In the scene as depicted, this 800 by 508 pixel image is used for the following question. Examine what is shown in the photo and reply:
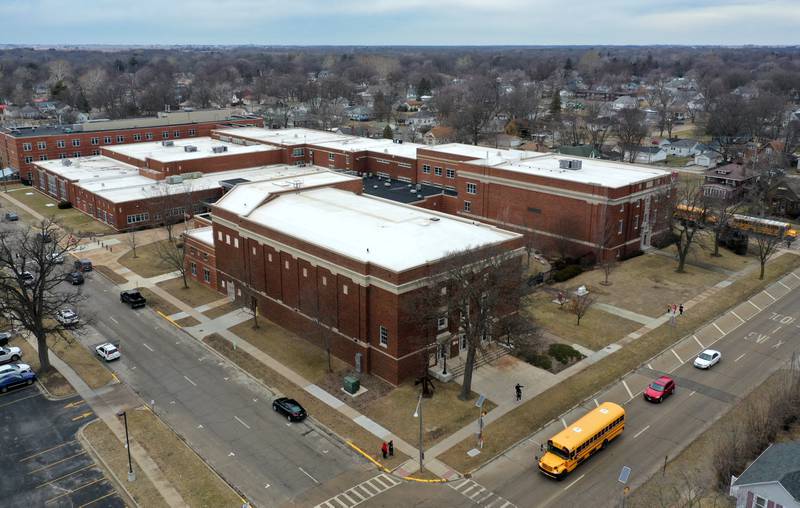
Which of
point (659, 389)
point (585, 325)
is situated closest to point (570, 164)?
point (585, 325)

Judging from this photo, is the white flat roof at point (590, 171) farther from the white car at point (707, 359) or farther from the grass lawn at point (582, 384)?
the white car at point (707, 359)

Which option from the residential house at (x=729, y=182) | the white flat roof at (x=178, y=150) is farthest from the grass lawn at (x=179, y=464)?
the residential house at (x=729, y=182)

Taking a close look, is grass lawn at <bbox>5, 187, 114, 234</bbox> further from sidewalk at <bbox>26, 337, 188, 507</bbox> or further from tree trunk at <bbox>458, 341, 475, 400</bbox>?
tree trunk at <bbox>458, 341, 475, 400</bbox>

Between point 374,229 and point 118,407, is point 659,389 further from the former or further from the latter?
point 118,407

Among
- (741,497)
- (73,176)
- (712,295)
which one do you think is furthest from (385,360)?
(73,176)

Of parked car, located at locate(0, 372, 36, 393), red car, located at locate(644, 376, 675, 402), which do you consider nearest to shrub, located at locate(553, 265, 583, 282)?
red car, located at locate(644, 376, 675, 402)

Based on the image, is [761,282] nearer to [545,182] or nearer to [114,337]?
[545,182]
